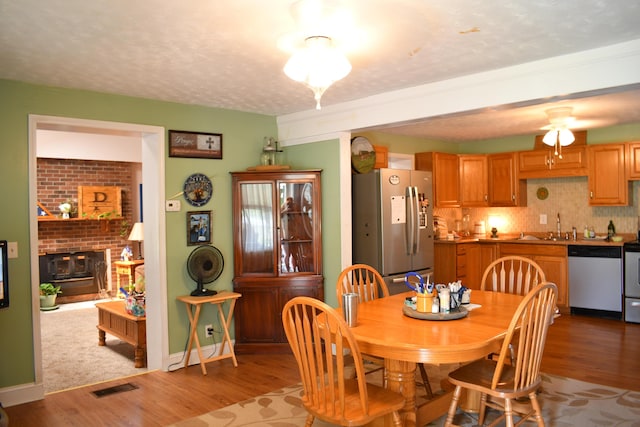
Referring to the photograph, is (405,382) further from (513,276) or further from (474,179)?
(474,179)

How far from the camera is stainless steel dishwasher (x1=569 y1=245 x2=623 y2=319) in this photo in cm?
591

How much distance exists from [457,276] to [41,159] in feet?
21.8

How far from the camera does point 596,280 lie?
605 centimetres

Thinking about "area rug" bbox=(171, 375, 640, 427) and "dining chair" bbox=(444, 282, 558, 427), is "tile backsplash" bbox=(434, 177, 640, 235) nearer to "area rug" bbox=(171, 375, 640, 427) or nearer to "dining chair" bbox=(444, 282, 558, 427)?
"area rug" bbox=(171, 375, 640, 427)

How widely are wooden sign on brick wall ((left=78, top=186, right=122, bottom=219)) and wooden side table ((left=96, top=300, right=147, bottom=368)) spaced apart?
353 centimetres

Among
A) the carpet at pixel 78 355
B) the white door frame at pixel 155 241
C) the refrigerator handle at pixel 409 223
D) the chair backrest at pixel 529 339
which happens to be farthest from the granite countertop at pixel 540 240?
the carpet at pixel 78 355

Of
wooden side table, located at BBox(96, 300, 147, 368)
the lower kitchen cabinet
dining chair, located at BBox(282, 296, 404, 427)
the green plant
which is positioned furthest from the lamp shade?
dining chair, located at BBox(282, 296, 404, 427)

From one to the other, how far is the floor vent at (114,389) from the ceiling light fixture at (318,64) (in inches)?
110

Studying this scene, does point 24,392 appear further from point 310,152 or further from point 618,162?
point 618,162

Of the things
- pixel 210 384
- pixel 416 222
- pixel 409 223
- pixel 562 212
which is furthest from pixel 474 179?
pixel 210 384

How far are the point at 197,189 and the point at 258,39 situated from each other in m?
2.10

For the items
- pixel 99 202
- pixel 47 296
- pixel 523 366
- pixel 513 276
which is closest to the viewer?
pixel 523 366

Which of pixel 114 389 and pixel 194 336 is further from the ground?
pixel 194 336

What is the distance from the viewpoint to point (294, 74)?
2.78m
